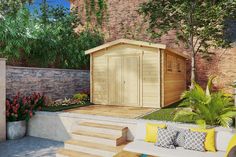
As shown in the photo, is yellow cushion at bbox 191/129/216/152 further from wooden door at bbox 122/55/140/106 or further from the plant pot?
the plant pot

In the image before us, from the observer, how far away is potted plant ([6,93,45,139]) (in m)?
7.61

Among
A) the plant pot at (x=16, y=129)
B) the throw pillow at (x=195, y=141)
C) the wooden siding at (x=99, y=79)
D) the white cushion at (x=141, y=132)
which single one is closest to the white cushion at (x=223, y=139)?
the throw pillow at (x=195, y=141)

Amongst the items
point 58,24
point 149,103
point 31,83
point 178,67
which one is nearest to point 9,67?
point 31,83

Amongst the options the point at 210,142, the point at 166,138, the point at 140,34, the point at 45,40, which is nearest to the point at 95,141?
the point at 166,138

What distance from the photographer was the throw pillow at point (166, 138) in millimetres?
5234

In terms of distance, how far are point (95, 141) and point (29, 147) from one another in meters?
2.15

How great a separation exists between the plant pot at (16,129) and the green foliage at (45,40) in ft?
9.07

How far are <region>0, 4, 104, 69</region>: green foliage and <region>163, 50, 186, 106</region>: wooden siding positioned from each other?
190 inches

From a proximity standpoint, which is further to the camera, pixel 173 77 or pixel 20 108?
pixel 173 77

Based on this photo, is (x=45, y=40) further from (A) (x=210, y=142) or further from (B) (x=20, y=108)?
(A) (x=210, y=142)

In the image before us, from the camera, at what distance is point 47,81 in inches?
408

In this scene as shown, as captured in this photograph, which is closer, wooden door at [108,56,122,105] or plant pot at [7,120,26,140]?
plant pot at [7,120,26,140]

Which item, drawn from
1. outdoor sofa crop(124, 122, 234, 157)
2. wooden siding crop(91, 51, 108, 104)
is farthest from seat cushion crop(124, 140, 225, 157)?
wooden siding crop(91, 51, 108, 104)

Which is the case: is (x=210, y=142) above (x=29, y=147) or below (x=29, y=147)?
above
